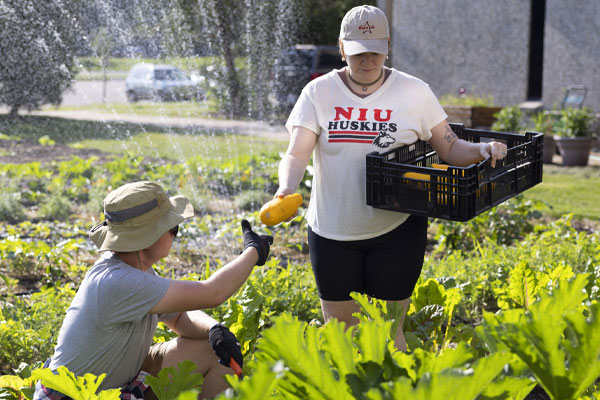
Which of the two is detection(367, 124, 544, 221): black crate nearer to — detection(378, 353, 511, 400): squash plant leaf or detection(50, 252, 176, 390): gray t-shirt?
detection(50, 252, 176, 390): gray t-shirt

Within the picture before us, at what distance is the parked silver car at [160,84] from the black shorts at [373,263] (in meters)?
14.5

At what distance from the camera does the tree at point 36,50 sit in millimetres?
14922

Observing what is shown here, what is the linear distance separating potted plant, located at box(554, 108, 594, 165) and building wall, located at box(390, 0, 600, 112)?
8.83 feet

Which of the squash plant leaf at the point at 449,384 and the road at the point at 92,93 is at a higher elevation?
the squash plant leaf at the point at 449,384

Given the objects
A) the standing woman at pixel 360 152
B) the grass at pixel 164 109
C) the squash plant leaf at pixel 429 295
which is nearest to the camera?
the standing woman at pixel 360 152

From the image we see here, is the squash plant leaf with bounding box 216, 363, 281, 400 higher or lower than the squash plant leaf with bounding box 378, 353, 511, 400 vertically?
higher

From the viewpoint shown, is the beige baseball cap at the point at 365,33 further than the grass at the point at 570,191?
No

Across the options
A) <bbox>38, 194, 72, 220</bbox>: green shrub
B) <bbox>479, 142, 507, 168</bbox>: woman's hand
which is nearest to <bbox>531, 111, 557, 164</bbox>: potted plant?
<bbox>38, 194, 72, 220</bbox>: green shrub

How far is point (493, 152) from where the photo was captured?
8.84 feet

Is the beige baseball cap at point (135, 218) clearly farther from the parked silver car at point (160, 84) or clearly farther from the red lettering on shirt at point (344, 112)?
the parked silver car at point (160, 84)

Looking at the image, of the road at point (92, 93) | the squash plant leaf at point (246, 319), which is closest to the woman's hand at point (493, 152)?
the squash plant leaf at point (246, 319)

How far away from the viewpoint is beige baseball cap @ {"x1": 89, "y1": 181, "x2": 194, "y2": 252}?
2379 mm

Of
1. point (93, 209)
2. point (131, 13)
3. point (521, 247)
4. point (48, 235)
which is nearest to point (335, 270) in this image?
point (521, 247)

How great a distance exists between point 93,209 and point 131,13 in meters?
10.7
